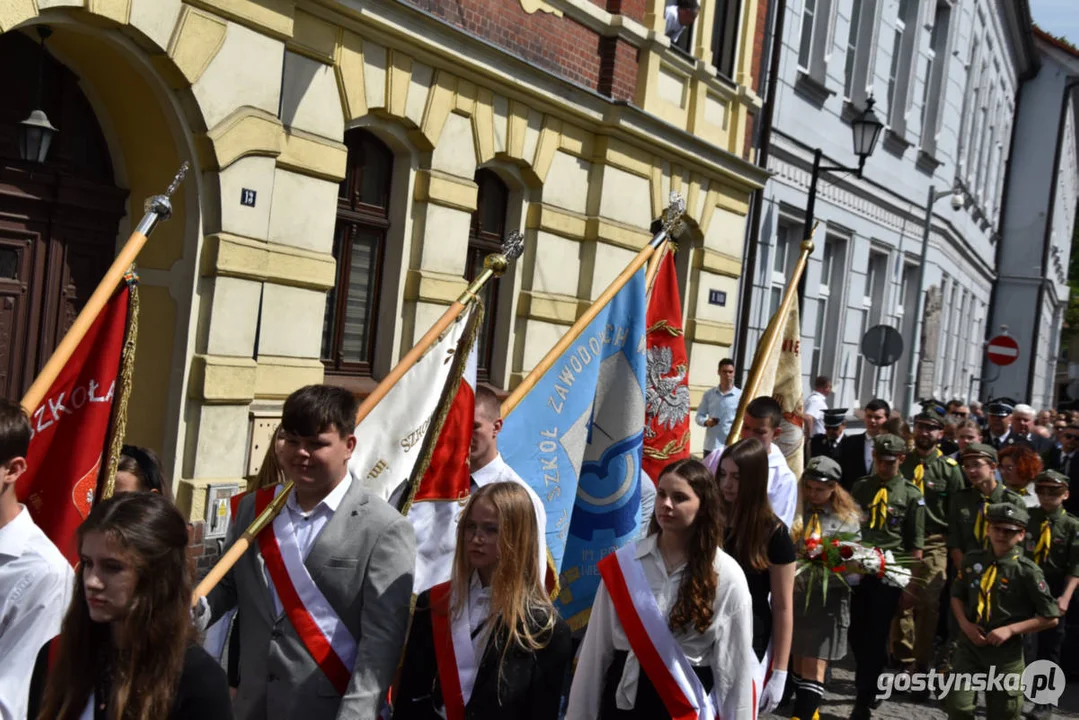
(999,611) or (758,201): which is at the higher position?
(758,201)

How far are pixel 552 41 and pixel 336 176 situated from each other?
341 cm

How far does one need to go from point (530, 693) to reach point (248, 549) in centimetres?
92

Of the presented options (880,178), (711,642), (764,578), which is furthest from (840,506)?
(880,178)

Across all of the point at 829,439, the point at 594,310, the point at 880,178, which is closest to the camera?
the point at 594,310

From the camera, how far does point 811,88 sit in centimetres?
1811

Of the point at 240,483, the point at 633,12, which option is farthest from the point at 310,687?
the point at 633,12

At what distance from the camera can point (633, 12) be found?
13.4 m

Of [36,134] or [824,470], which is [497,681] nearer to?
[824,470]

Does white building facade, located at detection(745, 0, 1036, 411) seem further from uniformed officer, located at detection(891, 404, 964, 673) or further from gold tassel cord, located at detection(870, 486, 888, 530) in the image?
gold tassel cord, located at detection(870, 486, 888, 530)

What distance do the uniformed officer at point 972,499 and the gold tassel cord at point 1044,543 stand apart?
1.05 ft

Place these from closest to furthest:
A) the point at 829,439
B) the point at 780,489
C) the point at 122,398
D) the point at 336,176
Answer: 1. the point at 122,398
2. the point at 780,489
3. the point at 336,176
4. the point at 829,439

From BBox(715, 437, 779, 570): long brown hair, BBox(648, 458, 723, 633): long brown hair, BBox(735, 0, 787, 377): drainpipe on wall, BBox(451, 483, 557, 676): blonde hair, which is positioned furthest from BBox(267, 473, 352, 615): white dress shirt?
BBox(735, 0, 787, 377): drainpipe on wall

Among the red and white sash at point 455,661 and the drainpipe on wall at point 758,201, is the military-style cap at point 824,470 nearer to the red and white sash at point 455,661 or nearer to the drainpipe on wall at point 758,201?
the red and white sash at point 455,661

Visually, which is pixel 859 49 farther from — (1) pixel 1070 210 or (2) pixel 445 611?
(1) pixel 1070 210
